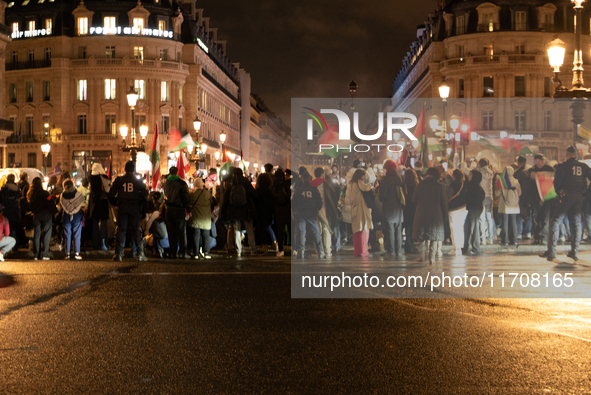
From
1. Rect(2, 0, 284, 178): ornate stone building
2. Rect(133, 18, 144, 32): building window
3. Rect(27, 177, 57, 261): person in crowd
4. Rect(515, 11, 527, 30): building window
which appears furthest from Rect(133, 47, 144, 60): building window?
Rect(27, 177, 57, 261): person in crowd

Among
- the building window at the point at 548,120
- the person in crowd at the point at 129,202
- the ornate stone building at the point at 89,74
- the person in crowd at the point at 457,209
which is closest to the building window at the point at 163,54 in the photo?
the ornate stone building at the point at 89,74

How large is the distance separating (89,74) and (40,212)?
51.4m

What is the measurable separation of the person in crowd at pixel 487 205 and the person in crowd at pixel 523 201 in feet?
2.14

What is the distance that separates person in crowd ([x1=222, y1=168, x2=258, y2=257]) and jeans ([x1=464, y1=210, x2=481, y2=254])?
4361 mm

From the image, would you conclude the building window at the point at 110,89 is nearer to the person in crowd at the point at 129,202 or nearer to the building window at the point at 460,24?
the building window at the point at 460,24

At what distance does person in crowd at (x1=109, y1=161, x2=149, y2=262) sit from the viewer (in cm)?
1432

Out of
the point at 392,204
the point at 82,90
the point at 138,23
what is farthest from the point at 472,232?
the point at 82,90

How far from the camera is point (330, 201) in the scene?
14789 mm

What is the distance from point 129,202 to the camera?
14.4m

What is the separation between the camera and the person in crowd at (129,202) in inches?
564

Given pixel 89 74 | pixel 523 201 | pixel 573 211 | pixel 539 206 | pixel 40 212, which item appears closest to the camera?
pixel 573 211

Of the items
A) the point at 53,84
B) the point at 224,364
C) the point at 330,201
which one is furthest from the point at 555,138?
the point at 224,364

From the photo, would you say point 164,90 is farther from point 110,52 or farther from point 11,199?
point 11,199

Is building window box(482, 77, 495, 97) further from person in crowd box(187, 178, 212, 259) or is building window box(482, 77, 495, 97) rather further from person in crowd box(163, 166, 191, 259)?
person in crowd box(163, 166, 191, 259)
